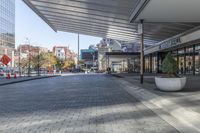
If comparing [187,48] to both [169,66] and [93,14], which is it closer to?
[93,14]

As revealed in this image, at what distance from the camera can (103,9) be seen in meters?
32.8

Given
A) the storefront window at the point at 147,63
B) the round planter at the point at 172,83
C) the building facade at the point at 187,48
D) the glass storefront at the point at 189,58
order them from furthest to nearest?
1. the storefront window at the point at 147,63
2. the glass storefront at the point at 189,58
3. the building facade at the point at 187,48
4. the round planter at the point at 172,83

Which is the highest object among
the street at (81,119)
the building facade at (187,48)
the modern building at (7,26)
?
the modern building at (7,26)

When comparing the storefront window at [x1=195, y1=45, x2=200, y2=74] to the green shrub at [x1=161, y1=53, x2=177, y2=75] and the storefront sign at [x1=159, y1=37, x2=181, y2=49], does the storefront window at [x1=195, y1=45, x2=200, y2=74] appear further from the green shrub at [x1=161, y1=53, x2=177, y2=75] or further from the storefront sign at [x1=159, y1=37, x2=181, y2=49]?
the green shrub at [x1=161, y1=53, x2=177, y2=75]

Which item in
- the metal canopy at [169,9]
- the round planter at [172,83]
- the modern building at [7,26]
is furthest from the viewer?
the modern building at [7,26]

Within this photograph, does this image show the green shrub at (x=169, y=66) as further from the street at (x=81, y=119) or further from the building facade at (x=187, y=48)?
the building facade at (x=187, y=48)

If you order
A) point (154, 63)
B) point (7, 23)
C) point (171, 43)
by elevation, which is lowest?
point (154, 63)

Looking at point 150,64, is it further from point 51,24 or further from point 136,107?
point 136,107

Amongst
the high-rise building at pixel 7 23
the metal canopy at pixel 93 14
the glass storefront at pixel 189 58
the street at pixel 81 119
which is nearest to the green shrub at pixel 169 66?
the street at pixel 81 119

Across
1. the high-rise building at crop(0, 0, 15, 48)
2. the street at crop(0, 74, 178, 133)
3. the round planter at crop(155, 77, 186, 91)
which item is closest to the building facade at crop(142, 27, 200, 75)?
the round planter at crop(155, 77, 186, 91)

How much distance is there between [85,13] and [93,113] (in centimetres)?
2614

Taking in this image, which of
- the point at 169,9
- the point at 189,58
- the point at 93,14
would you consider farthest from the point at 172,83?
the point at 189,58

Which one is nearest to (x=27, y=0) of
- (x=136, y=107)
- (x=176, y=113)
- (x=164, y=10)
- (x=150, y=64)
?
(x=164, y=10)

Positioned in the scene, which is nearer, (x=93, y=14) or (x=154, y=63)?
(x=93, y=14)
